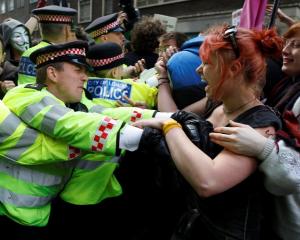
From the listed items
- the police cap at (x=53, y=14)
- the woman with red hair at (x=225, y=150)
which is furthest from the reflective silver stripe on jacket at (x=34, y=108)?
the police cap at (x=53, y=14)

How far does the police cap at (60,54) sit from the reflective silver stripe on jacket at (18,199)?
661mm

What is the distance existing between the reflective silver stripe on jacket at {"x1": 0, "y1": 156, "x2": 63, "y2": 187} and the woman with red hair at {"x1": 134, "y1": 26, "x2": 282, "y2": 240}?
2.22ft

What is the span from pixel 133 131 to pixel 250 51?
597 millimetres

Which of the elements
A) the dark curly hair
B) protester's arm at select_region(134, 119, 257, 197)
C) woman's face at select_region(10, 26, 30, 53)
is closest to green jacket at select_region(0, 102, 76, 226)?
protester's arm at select_region(134, 119, 257, 197)

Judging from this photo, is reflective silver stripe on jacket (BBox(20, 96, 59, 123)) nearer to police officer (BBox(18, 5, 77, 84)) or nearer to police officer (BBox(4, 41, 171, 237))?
police officer (BBox(4, 41, 171, 237))

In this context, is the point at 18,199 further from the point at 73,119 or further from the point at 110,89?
the point at 110,89

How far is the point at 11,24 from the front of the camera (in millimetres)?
4020

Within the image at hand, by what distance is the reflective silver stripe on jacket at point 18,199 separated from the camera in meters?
1.86

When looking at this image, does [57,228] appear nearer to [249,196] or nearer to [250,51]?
[249,196]

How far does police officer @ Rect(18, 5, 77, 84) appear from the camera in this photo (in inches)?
125

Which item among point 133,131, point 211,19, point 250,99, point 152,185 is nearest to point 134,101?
point 152,185

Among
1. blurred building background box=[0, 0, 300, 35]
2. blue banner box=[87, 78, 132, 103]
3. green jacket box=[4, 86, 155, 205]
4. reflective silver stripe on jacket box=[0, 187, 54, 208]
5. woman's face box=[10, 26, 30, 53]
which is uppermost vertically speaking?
green jacket box=[4, 86, 155, 205]

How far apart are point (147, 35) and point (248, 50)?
223cm

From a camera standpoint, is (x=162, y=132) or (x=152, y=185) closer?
(x=162, y=132)
